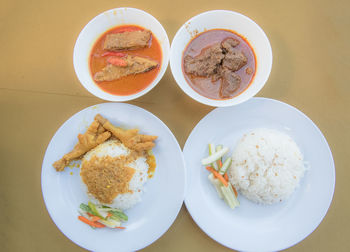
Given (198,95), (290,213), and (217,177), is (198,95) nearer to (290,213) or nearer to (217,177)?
(217,177)

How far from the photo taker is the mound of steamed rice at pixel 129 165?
2076 millimetres

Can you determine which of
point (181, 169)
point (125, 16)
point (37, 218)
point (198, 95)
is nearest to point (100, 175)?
point (181, 169)

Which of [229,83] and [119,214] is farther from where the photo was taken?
[119,214]

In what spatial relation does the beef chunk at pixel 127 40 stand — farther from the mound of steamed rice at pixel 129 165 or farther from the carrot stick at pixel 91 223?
the carrot stick at pixel 91 223

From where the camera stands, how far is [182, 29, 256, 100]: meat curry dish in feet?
6.47

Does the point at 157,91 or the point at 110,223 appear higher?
the point at 157,91

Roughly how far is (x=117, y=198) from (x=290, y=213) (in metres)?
1.30

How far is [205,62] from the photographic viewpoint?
198cm

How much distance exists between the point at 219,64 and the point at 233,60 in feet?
0.33

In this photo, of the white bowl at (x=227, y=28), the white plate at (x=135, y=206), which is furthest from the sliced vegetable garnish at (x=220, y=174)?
the white bowl at (x=227, y=28)

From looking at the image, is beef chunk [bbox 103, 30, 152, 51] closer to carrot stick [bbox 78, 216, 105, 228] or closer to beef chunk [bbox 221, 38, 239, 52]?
beef chunk [bbox 221, 38, 239, 52]

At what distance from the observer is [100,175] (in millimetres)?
2037

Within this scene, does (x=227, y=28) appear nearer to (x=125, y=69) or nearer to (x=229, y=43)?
(x=229, y=43)

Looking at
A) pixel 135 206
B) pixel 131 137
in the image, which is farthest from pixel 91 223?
pixel 131 137
